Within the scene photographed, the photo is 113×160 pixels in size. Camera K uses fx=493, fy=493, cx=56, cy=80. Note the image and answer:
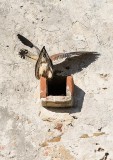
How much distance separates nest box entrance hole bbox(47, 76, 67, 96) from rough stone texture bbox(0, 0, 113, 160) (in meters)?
0.11

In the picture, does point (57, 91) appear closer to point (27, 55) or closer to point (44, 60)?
point (44, 60)

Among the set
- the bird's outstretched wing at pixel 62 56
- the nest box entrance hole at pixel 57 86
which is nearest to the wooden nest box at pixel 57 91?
the nest box entrance hole at pixel 57 86

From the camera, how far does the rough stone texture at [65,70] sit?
384 cm

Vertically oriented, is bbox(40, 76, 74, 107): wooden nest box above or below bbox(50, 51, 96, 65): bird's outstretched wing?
below

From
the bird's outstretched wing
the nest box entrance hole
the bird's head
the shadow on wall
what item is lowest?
the shadow on wall

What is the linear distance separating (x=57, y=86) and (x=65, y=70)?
175mm

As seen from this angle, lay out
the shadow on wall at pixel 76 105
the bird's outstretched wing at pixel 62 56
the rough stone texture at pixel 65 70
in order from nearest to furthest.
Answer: the rough stone texture at pixel 65 70 < the shadow on wall at pixel 76 105 < the bird's outstretched wing at pixel 62 56

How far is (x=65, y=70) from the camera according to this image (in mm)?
4227

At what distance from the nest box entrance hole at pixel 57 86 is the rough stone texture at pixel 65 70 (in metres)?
0.11

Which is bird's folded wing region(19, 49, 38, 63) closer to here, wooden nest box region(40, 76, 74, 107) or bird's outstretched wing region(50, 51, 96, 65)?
bird's outstretched wing region(50, 51, 96, 65)

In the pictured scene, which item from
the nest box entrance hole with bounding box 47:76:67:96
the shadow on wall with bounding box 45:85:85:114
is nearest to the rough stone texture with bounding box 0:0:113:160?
the shadow on wall with bounding box 45:85:85:114

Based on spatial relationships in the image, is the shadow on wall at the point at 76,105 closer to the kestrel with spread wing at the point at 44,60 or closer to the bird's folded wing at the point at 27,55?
the kestrel with spread wing at the point at 44,60

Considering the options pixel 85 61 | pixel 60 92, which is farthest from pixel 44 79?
pixel 85 61

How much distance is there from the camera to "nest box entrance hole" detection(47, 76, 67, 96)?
409 centimetres
